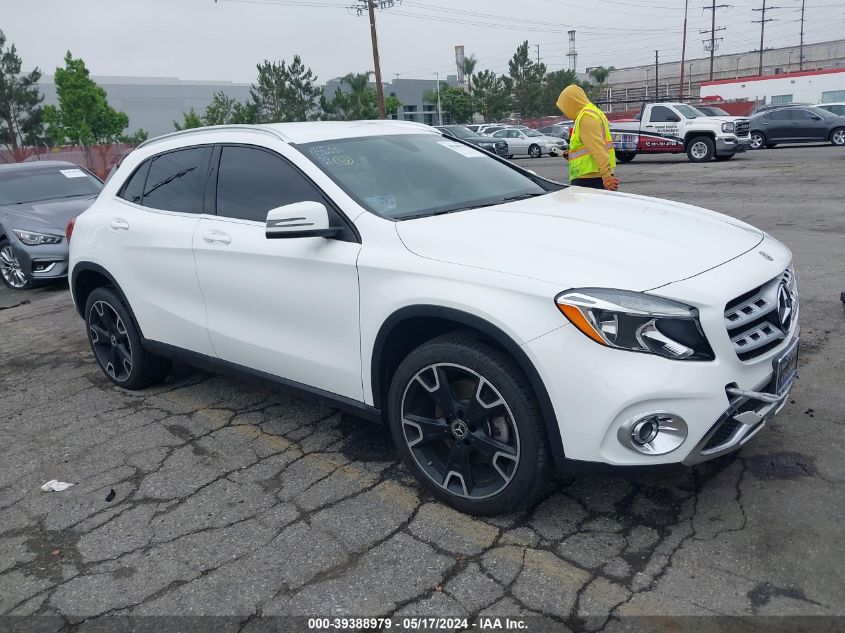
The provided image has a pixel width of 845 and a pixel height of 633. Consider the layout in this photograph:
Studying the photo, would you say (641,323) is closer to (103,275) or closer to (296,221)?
(296,221)

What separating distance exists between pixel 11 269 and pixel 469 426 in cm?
841

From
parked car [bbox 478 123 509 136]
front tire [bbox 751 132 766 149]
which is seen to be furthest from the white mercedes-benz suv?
parked car [bbox 478 123 509 136]

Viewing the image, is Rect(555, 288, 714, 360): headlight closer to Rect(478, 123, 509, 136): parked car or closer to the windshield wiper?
the windshield wiper

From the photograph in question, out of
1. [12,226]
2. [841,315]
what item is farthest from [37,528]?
[12,226]

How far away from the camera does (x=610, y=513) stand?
10.4 ft

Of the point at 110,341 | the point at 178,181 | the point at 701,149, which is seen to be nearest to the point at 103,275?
the point at 110,341

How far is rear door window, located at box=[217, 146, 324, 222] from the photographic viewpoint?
3.73 m

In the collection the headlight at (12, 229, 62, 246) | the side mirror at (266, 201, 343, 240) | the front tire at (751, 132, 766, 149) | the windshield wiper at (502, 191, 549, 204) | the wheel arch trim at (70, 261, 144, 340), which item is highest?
the side mirror at (266, 201, 343, 240)

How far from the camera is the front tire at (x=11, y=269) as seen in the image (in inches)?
362

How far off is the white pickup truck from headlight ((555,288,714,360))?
2052 cm

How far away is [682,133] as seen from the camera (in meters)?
21.8

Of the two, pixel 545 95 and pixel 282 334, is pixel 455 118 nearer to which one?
pixel 545 95

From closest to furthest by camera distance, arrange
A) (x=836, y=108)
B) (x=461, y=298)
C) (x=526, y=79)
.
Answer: (x=461, y=298) → (x=836, y=108) → (x=526, y=79)

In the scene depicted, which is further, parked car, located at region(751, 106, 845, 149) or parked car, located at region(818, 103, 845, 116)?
parked car, located at region(818, 103, 845, 116)
